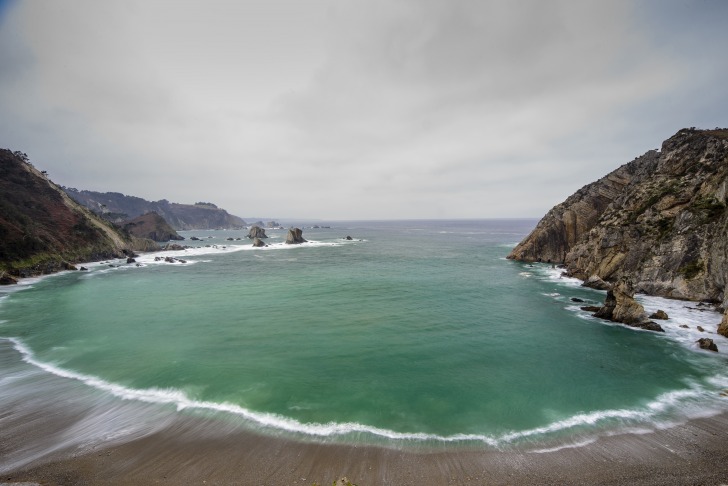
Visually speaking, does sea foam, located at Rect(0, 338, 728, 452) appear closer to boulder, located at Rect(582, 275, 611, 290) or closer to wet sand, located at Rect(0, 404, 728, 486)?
wet sand, located at Rect(0, 404, 728, 486)

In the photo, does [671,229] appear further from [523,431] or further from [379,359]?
[379,359]

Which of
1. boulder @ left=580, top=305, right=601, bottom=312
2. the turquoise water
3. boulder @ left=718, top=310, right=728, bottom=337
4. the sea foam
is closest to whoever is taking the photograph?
the sea foam

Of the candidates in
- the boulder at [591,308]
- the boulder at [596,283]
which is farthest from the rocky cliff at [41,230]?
the boulder at [596,283]

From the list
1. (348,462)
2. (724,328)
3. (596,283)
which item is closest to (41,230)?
(348,462)

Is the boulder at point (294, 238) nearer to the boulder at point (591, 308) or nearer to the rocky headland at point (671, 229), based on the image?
the rocky headland at point (671, 229)

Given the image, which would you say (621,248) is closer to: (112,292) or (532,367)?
(532,367)

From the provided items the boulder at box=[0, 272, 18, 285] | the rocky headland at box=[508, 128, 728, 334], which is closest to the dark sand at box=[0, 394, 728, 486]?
the rocky headland at box=[508, 128, 728, 334]

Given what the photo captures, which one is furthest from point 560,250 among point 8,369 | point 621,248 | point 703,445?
point 8,369
